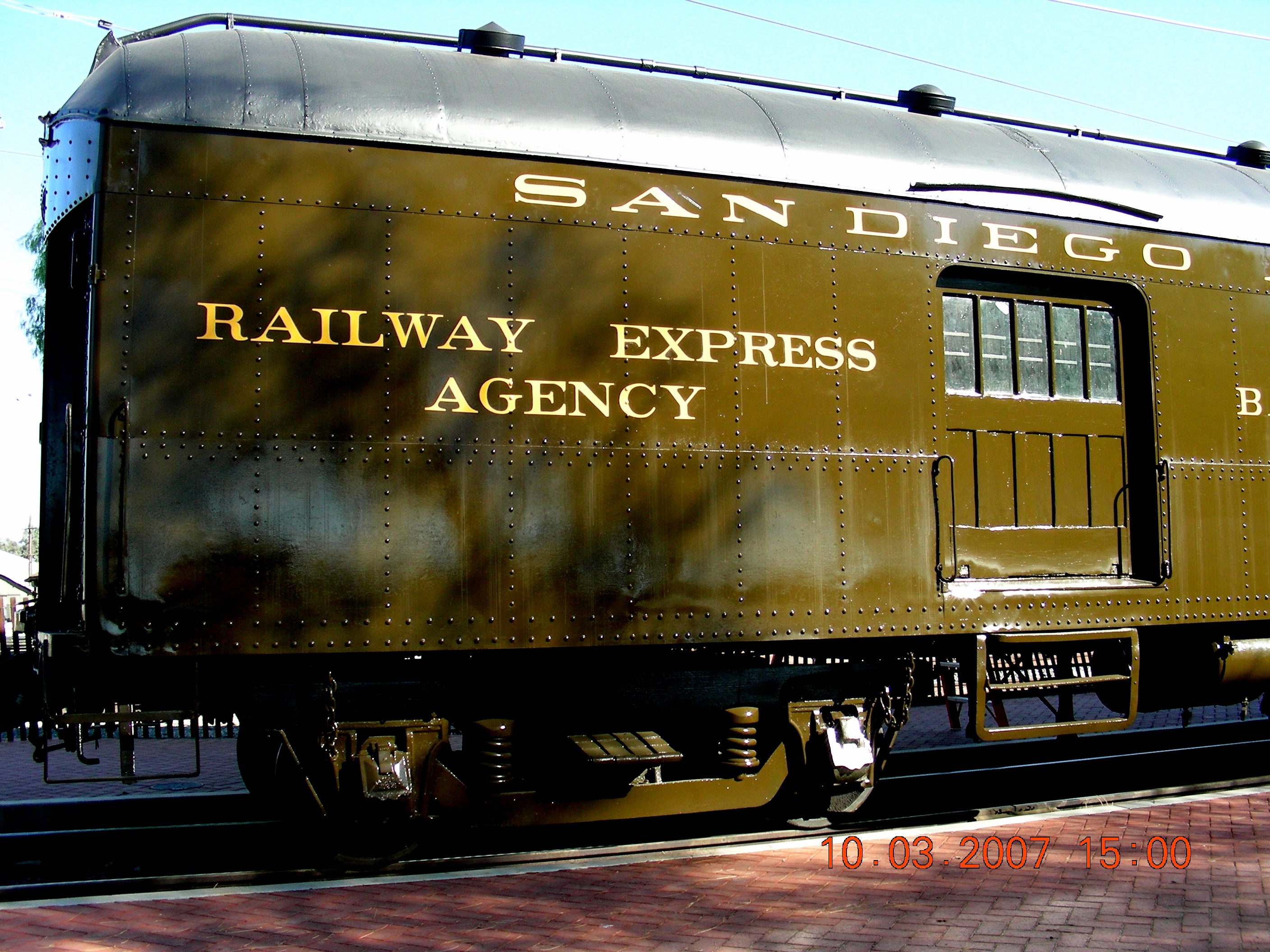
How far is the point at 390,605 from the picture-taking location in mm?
4793

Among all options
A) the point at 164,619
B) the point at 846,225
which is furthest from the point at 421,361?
the point at 846,225

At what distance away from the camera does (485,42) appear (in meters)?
5.74

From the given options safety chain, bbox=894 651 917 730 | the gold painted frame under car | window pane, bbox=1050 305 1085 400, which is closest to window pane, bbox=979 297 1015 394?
window pane, bbox=1050 305 1085 400

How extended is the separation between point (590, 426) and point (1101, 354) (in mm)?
3206

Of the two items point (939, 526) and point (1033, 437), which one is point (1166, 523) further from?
point (939, 526)

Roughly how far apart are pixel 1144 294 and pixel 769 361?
2.47 m

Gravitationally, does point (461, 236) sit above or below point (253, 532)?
above

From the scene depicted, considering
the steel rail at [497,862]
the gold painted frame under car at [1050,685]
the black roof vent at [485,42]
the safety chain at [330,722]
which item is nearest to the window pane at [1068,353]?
the gold painted frame under car at [1050,685]

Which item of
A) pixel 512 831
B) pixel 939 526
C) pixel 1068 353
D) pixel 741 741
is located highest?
pixel 1068 353

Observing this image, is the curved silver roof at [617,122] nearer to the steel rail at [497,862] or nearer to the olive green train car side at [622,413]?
the olive green train car side at [622,413]

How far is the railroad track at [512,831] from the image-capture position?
518 centimetres

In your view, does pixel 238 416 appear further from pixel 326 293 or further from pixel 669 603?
pixel 669 603

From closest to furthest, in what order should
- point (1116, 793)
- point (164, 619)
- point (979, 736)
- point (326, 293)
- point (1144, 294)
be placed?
1. point (164, 619)
2. point (326, 293)
3. point (979, 736)
4. point (1144, 294)
5. point (1116, 793)
